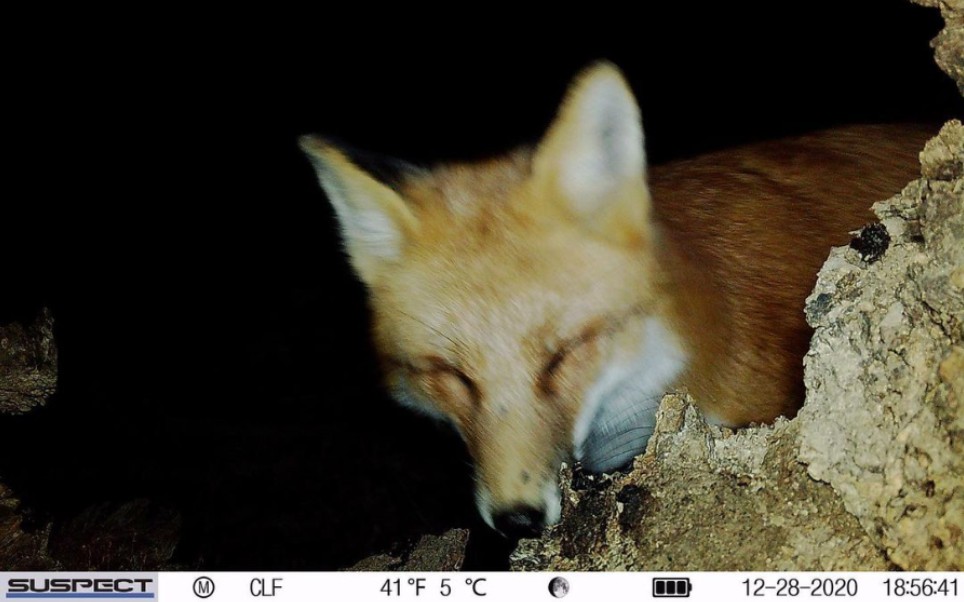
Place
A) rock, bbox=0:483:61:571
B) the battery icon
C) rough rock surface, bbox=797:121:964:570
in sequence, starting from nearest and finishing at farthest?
rough rock surface, bbox=797:121:964:570 < the battery icon < rock, bbox=0:483:61:571

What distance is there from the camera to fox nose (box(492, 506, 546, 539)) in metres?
1.04

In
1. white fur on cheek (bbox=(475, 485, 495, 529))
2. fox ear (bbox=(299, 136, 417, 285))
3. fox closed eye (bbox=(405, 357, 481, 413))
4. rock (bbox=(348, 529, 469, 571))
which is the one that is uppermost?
fox ear (bbox=(299, 136, 417, 285))

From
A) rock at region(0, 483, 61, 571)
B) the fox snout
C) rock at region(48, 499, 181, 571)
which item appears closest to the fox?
the fox snout

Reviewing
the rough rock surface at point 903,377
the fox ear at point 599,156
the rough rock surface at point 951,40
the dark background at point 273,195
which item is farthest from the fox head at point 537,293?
the rough rock surface at point 951,40

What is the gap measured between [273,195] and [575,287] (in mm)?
574

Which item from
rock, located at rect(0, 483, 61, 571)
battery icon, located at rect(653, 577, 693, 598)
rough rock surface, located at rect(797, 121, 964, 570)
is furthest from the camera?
rock, located at rect(0, 483, 61, 571)

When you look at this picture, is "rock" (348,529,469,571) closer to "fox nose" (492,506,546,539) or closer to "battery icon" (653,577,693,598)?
"fox nose" (492,506,546,539)

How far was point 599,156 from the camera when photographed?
1.02 m

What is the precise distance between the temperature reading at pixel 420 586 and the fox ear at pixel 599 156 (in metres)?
0.54

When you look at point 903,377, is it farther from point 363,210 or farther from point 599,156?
point 363,210

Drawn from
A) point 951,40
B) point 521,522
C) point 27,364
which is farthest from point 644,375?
point 27,364

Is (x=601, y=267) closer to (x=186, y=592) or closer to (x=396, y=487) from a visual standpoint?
(x=396, y=487)

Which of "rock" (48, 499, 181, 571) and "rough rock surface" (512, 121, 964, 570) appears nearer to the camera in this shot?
"rough rock surface" (512, 121, 964, 570)

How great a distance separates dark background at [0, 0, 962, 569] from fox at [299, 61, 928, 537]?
0.34 feet
